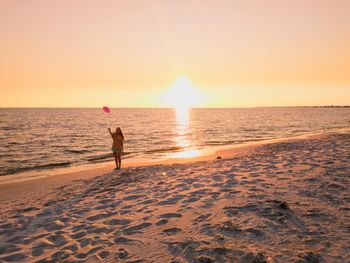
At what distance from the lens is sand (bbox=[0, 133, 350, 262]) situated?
483 cm

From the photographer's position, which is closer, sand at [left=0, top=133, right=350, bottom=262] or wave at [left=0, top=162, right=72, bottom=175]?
sand at [left=0, top=133, right=350, bottom=262]

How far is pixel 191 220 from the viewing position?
20.5ft

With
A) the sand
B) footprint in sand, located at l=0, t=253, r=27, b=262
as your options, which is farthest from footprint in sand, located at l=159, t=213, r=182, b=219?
footprint in sand, located at l=0, t=253, r=27, b=262

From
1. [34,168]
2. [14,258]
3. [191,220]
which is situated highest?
[191,220]

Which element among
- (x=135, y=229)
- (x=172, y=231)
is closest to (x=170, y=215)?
(x=172, y=231)

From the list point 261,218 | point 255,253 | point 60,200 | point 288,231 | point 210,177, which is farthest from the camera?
point 210,177

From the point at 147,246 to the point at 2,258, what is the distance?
285 cm

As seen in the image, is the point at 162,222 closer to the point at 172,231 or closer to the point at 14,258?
the point at 172,231

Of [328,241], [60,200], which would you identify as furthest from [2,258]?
[328,241]

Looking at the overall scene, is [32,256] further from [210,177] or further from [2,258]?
[210,177]

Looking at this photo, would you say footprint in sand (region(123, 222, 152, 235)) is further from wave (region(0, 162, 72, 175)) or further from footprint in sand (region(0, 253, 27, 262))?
wave (region(0, 162, 72, 175))

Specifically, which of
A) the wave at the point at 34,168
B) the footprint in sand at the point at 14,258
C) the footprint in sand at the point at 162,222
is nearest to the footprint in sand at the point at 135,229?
the footprint in sand at the point at 162,222

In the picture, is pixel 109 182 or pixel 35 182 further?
pixel 35 182

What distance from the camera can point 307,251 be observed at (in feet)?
15.1
